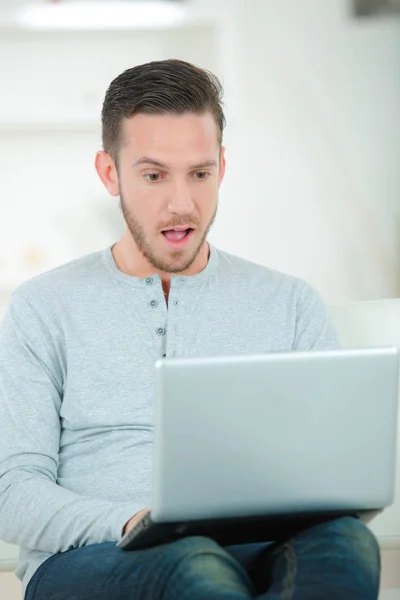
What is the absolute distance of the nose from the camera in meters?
1.57

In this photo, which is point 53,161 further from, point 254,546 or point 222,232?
point 254,546

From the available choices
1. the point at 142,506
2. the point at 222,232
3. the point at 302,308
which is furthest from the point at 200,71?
the point at 222,232

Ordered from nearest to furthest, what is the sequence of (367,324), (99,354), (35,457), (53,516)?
(53,516), (35,457), (99,354), (367,324)

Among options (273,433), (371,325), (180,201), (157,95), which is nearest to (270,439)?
(273,433)

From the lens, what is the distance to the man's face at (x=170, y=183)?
158cm

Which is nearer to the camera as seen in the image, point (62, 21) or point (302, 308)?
point (302, 308)

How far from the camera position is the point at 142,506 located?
4.23 feet

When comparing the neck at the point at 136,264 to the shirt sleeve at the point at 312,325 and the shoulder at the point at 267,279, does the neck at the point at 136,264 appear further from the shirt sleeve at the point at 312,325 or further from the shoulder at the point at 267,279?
the shirt sleeve at the point at 312,325

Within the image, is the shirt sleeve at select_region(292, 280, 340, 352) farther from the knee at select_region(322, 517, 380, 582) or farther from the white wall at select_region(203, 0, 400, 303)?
the white wall at select_region(203, 0, 400, 303)

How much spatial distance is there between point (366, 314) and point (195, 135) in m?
0.54

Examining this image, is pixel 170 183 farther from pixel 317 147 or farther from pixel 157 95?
pixel 317 147

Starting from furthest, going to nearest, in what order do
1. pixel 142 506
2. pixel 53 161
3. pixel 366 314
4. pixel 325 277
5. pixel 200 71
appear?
pixel 325 277 < pixel 53 161 < pixel 366 314 < pixel 200 71 < pixel 142 506

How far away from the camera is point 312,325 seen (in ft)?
5.45

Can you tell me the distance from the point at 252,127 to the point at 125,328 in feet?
6.35
